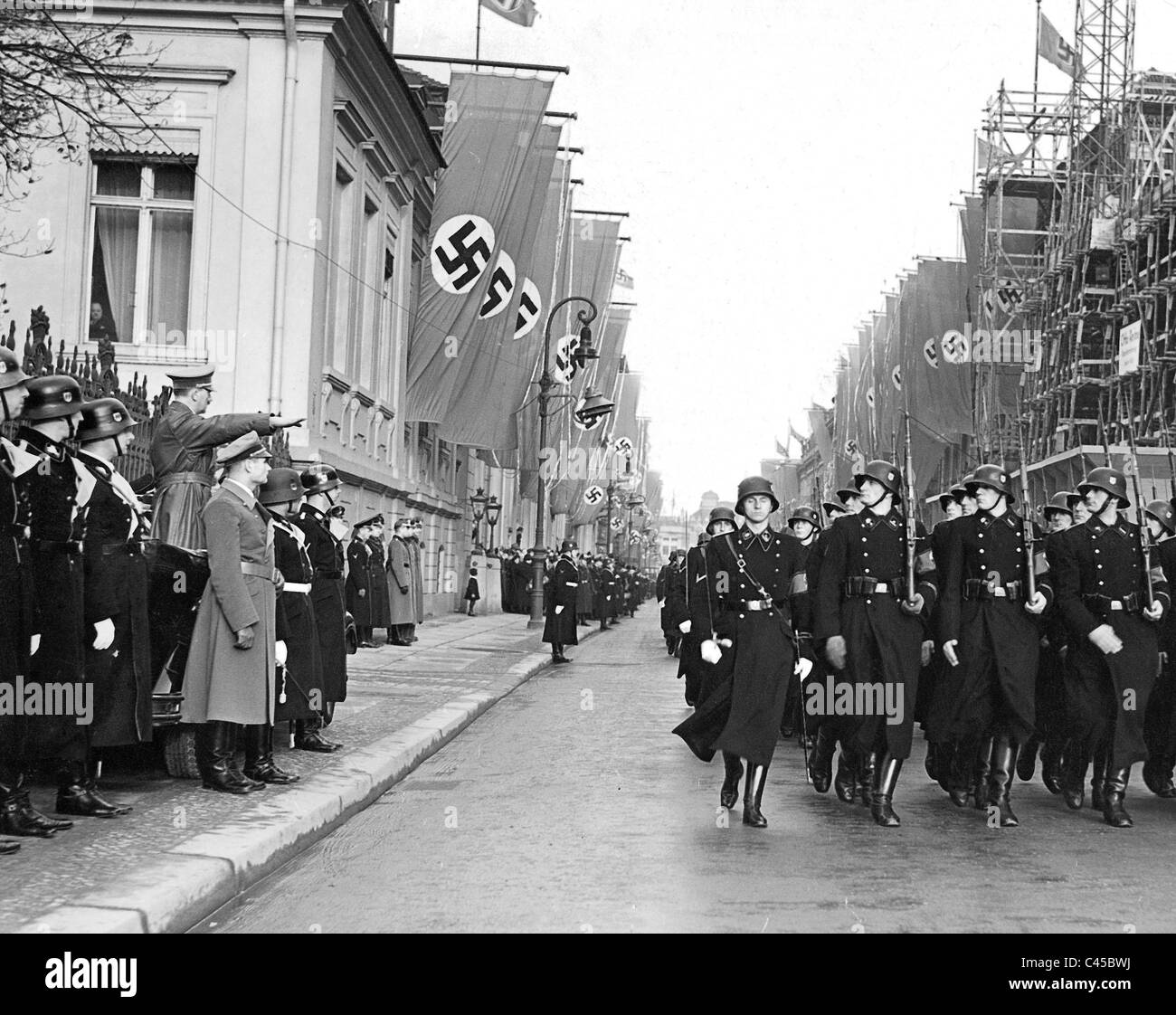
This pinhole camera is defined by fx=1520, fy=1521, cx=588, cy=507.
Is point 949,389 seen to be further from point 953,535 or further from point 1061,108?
point 953,535

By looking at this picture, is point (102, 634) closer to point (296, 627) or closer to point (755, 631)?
point (296, 627)

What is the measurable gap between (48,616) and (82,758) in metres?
0.77

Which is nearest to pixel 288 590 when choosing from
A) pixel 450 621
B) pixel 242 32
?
pixel 242 32

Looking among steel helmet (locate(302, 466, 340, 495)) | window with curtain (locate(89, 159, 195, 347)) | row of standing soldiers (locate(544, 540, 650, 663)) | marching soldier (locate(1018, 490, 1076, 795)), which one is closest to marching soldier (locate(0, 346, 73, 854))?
steel helmet (locate(302, 466, 340, 495))

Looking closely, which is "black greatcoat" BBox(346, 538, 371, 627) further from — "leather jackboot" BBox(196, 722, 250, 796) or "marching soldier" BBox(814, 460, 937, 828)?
"marching soldier" BBox(814, 460, 937, 828)

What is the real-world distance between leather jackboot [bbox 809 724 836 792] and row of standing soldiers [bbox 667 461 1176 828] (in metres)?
0.27

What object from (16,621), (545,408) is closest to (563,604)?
(545,408)

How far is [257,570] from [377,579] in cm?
1373

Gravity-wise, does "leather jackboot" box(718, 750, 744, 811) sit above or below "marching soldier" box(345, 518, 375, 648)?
below

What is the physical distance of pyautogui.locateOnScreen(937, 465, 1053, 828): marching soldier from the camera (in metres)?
8.82

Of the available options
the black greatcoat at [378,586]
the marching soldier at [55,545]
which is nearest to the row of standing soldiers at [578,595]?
the black greatcoat at [378,586]

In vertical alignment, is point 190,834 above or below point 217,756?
below

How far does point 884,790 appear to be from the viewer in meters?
8.62

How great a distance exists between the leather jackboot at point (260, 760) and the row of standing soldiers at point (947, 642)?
93.4 inches
